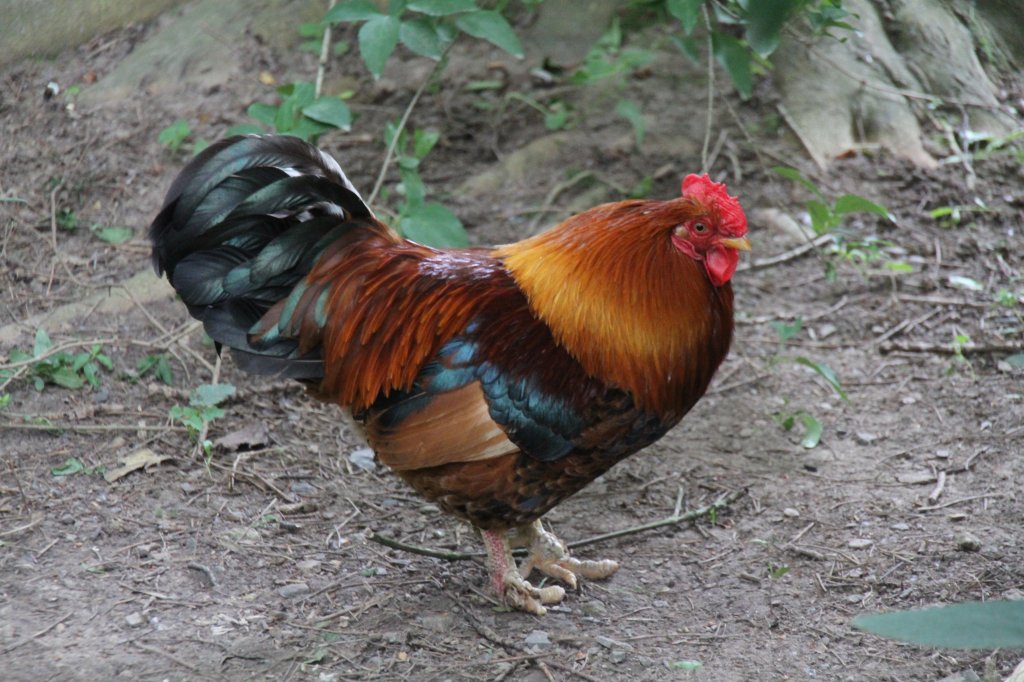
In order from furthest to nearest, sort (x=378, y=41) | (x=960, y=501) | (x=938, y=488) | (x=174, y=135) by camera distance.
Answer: (x=174, y=135) < (x=378, y=41) < (x=938, y=488) < (x=960, y=501)

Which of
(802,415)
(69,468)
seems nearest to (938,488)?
(802,415)

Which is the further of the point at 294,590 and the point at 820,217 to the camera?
the point at 820,217

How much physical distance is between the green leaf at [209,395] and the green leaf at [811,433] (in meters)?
2.82

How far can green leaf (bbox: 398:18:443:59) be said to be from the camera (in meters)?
4.77

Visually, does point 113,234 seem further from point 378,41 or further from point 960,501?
point 960,501

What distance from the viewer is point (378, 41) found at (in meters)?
4.62

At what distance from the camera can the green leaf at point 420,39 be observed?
477 centimetres

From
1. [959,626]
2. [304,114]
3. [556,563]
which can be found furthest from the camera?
[304,114]

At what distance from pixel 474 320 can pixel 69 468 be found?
2.03 m

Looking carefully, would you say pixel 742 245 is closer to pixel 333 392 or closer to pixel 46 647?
pixel 333 392

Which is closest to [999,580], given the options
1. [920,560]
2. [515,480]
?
[920,560]

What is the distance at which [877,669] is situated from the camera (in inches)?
137

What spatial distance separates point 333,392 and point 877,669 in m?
2.27

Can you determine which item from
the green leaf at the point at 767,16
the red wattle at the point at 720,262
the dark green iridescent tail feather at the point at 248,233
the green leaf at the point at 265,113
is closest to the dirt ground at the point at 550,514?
the dark green iridescent tail feather at the point at 248,233
